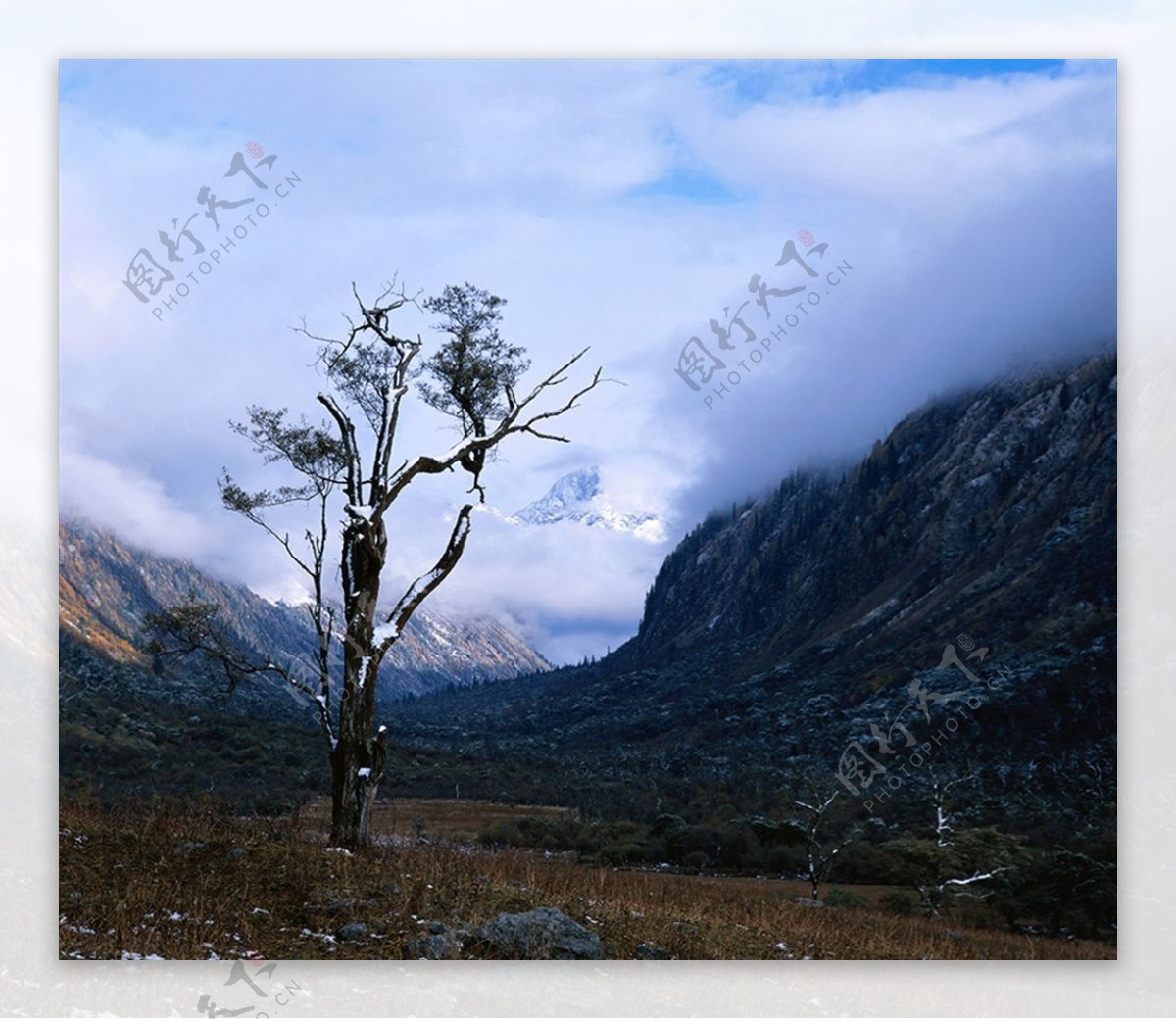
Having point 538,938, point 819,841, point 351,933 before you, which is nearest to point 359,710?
point 351,933

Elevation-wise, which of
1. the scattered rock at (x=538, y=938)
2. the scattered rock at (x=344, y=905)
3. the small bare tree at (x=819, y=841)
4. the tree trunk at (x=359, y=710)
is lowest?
the small bare tree at (x=819, y=841)

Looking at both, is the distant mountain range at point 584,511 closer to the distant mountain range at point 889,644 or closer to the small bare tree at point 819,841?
the distant mountain range at point 889,644

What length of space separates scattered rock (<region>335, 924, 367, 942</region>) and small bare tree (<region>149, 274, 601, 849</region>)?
4.88ft

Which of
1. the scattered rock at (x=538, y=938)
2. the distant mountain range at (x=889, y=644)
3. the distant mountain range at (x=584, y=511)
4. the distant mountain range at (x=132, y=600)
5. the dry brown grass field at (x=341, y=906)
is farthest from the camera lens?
the distant mountain range at (x=889, y=644)

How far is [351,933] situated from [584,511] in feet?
27.8

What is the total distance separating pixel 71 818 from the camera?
10.1 meters

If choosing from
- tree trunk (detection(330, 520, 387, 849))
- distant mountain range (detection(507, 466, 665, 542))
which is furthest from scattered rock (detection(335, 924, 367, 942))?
distant mountain range (detection(507, 466, 665, 542))

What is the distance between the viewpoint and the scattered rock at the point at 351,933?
347 inches

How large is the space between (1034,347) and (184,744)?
15.6 m

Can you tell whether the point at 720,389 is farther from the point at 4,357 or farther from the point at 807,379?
the point at 4,357

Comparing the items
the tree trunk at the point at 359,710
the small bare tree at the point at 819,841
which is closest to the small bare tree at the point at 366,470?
the tree trunk at the point at 359,710

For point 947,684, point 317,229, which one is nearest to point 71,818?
point 317,229

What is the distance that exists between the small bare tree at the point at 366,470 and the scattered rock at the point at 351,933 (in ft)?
4.88

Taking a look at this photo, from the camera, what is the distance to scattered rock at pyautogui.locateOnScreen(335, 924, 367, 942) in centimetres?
880
